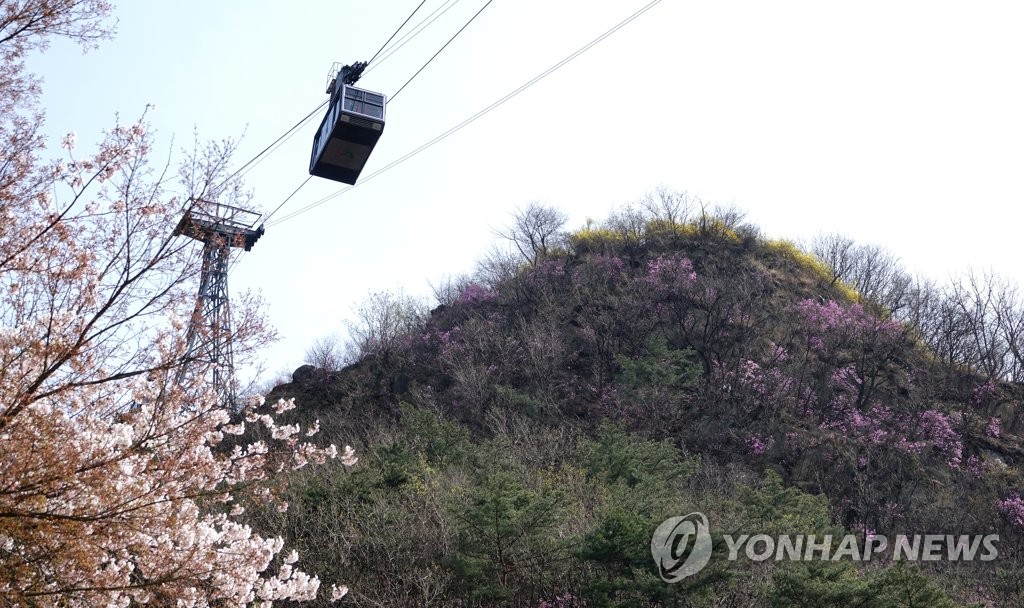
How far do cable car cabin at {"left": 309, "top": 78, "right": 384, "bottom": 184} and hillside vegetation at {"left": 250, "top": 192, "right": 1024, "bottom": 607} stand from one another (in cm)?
558

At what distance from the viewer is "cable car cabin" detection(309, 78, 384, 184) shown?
40.2 feet

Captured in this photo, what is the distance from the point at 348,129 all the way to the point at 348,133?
0.26 feet

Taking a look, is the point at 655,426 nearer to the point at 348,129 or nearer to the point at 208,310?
the point at 348,129

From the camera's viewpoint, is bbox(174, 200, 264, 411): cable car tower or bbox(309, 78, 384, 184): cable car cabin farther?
bbox(309, 78, 384, 184): cable car cabin

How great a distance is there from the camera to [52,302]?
684 cm

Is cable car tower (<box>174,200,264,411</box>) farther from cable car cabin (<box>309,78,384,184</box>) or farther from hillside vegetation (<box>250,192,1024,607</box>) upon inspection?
hillside vegetation (<box>250,192,1024,607</box>)

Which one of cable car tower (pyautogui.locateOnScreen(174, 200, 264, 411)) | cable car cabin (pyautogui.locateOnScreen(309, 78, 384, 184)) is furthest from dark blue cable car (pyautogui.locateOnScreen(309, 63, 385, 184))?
cable car tower (pyautogui.locateOnScreen(174, 200, 264, 411))

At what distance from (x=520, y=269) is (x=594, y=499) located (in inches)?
969

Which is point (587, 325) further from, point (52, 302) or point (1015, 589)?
point (52, 302)

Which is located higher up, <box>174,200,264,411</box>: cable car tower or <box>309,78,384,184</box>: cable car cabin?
<box>309,78,384,184</box>: cable car cabin

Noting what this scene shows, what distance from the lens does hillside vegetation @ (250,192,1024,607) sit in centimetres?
1398

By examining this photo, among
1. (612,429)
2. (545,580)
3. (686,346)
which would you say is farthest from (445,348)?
(545,580)

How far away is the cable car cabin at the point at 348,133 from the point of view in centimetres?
1226

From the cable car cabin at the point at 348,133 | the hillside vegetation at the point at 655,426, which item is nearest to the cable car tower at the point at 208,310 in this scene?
the cable car cabin at the point at 348,133
